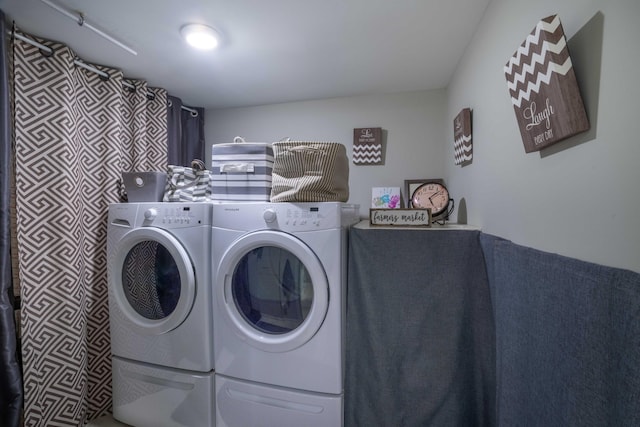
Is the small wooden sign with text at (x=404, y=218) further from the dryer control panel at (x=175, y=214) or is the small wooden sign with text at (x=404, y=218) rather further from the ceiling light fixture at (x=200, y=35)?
the ceiling light fixture at (x=200, y=35)

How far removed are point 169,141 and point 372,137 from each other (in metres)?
1.71

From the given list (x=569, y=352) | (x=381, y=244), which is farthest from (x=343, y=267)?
(x=569, y=352)

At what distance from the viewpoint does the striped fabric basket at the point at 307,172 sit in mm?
1279

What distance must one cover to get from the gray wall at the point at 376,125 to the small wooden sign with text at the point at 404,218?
954 millimetres

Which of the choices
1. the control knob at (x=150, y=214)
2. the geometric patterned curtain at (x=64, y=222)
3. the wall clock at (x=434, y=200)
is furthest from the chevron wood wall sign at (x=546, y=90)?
the geometric patterned curtain at (x=64, y=222)

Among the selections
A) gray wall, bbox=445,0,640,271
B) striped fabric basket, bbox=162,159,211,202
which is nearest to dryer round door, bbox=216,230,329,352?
striped fabric basket, bbox=162,159,211,202

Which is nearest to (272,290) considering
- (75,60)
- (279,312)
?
(279,312)

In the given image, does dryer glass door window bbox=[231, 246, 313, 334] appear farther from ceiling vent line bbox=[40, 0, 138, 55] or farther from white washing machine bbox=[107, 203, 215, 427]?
ceiling vent line bbox=[40, 0, 138, 55]

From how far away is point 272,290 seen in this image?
1.36 m

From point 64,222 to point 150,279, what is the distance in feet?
1.87

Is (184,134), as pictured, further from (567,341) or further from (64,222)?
(567,341)

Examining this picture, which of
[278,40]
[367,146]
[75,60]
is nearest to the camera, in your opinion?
[278,40]

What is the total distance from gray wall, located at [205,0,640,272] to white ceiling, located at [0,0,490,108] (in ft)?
0.75

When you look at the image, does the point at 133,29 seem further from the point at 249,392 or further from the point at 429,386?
the point at 429,386
